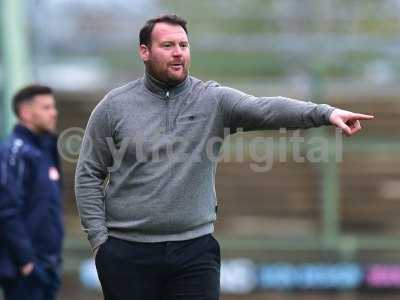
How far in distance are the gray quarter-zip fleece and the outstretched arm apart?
0.40m

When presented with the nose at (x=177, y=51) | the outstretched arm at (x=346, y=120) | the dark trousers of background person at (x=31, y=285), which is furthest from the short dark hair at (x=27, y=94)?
the outstretched arm at (x=346, y=120)

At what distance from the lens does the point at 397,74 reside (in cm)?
1303

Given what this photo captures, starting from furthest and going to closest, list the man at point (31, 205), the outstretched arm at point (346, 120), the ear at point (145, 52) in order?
the man at point (31, 205) → the ear at point (145, 52) → the outstretched arm at point (346, 120)

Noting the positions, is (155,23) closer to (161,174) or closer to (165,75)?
(165,75)

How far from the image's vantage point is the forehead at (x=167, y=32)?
5211 mm

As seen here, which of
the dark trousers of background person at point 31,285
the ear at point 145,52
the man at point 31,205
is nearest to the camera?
the ear at point 145,52

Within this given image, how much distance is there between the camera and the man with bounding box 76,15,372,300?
204 inches

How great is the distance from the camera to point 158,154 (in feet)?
17.0

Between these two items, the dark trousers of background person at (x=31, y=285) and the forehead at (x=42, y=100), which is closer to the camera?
the dark trousers of background person at (x=31, y=285)

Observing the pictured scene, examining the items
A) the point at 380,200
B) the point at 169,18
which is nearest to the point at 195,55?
the point at 380,200

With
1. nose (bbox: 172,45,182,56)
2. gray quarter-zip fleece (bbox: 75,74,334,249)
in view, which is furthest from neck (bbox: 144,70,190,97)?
nose (bbox: 172,45,182,56)

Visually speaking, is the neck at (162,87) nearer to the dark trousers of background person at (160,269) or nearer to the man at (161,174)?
the man at (161,174)

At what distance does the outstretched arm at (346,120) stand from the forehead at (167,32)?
87 cm

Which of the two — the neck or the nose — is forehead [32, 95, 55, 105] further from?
the nose
